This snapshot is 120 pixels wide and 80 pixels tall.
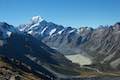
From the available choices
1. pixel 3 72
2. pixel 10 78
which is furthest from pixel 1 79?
pixel 3 72

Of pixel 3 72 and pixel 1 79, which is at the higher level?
pixel 3 72

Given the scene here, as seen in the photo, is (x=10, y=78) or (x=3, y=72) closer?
(x=10, y=78)

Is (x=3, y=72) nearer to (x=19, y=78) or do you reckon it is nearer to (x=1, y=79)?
(x=19, y=78)

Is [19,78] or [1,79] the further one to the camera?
[19,78]

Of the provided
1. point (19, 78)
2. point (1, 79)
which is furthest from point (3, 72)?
point (1, 79)

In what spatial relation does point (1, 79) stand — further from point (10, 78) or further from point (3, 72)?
point (3, 72)

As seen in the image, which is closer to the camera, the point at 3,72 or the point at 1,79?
the point at 1,79
